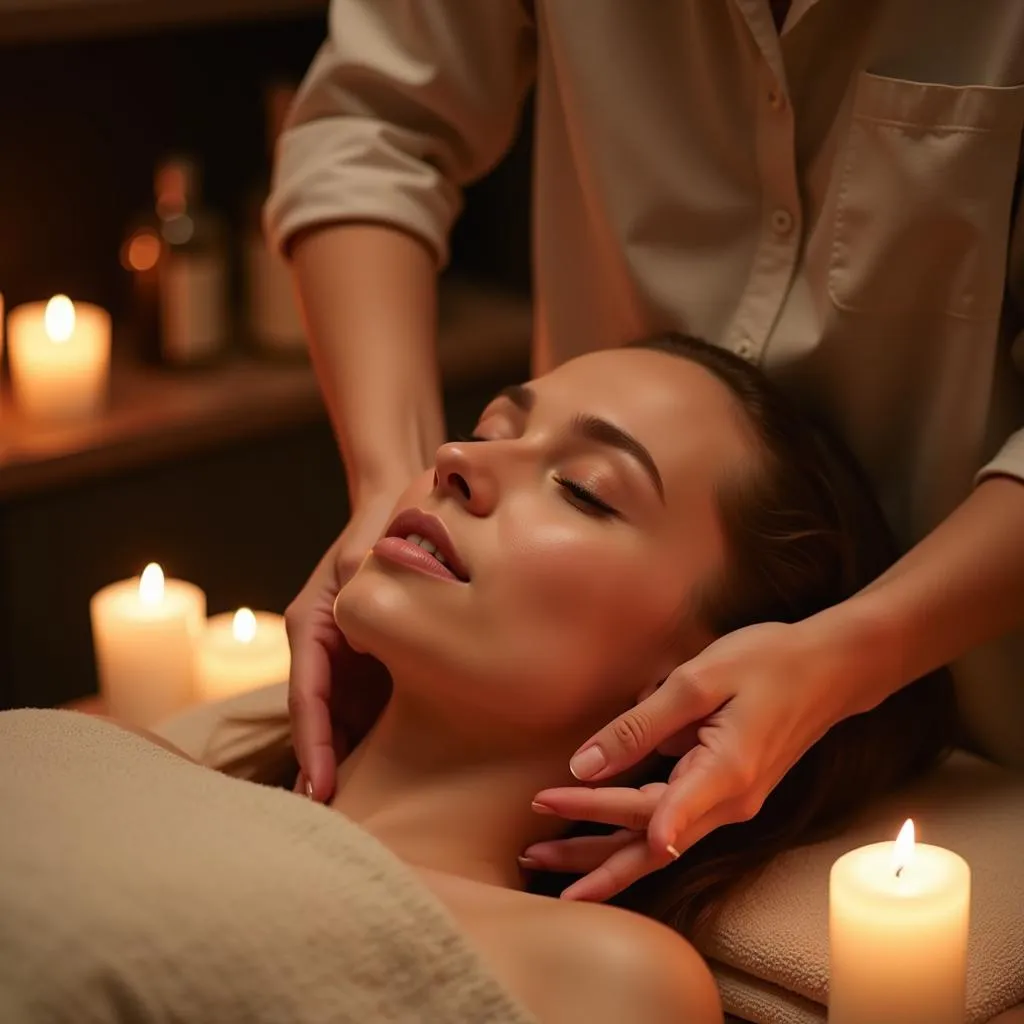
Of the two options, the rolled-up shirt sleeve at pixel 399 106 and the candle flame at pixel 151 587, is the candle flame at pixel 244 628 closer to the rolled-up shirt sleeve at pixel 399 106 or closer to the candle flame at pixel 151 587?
the candle flame at pixel 151 587

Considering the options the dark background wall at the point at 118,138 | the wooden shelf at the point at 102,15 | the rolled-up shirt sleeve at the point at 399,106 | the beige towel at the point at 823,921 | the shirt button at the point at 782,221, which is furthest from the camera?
the dark background wall at the point at 118,138

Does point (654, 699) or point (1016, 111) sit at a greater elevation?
point (1016, 111)

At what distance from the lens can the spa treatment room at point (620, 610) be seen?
113cm

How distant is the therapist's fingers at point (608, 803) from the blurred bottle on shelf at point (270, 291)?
1.68 metres

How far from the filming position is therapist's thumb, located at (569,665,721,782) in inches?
47.4

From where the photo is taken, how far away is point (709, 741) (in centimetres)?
120

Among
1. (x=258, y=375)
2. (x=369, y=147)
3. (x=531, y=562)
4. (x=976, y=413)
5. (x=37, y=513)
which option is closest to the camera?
(x=531, y=562)

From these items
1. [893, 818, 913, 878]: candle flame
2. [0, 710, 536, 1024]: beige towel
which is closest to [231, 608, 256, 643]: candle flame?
[0, 710, 536, 1024]: beige towel

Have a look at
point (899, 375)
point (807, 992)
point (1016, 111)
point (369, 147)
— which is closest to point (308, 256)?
point (369, 147)

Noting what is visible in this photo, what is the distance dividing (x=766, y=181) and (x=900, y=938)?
689mm

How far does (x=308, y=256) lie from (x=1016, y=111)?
689mm

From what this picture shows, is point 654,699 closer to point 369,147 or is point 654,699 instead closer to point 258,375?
point 369,147

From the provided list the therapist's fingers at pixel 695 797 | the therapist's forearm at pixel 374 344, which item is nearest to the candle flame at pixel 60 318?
the therapist's forearm at pixel 374 344

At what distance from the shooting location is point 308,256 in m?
1.72
